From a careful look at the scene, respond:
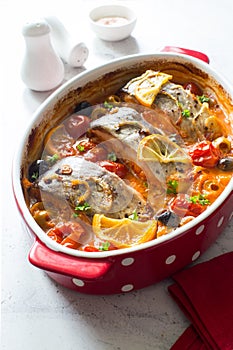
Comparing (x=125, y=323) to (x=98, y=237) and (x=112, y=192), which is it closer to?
(x=98, y=237)

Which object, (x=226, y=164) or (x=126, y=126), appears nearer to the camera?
(x=226, y=164)

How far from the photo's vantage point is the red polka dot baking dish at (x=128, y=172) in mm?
1735

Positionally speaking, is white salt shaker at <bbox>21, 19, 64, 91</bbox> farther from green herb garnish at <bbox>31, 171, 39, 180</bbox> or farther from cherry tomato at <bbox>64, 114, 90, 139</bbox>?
green herb garnish at <bbox>31, 171, 39, 180</bbox>

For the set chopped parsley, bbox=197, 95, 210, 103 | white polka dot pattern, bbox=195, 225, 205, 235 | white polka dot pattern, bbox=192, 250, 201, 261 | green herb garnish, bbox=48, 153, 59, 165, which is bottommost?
white polka dot pattern, bbox=192, 250, 201, 261

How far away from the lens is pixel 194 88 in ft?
7.64

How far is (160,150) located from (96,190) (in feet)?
0.94

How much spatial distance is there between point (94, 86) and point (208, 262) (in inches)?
36.3

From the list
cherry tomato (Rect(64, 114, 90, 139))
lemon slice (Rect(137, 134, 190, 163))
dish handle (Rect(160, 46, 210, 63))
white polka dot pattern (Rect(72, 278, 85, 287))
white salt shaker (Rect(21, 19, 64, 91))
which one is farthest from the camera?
white salt shaker (Rect(21, 19, 64, 91))

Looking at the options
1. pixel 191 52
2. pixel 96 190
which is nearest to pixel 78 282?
pixel 96 190

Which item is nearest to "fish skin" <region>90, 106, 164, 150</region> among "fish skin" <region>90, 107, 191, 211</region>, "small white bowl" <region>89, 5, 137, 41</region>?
"fish skin" <region>90, 107, 191, 211</region>

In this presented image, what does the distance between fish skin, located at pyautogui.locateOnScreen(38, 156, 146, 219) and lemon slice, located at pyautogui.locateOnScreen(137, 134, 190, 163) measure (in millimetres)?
142

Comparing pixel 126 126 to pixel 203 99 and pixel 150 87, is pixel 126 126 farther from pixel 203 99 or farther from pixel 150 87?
pixel 203 99

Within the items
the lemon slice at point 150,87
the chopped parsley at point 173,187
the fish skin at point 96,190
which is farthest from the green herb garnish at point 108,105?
the chopped parsley at point 173,187

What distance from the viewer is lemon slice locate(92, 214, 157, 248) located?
5.94ft
